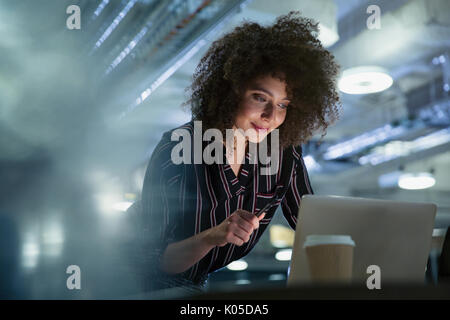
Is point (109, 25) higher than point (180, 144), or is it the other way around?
point (109, 25)

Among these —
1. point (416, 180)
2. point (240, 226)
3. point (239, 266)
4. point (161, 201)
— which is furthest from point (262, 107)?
point (239, 266)

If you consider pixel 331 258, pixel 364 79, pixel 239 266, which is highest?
pixel 364 79

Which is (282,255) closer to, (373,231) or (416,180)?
(416,180)

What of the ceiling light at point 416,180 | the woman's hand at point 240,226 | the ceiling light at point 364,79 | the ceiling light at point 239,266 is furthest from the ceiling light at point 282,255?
the woman's hand at point 240,226

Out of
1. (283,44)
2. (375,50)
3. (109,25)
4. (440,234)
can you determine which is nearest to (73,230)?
(109,25)

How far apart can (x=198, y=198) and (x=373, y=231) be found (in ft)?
2.12

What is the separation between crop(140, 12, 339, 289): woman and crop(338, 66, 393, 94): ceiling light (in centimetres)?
181

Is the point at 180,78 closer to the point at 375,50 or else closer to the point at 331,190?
the point at 375,50

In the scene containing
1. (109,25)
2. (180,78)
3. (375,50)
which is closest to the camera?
(109,25)

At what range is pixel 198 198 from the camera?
1496mm

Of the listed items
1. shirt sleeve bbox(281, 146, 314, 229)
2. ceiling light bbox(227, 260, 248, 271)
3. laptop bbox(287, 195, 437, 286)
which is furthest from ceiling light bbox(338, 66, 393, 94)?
ceiling light bbox(227, 260, 248, 271)

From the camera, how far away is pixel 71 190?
4.55 metres

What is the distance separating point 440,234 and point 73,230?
153 inches

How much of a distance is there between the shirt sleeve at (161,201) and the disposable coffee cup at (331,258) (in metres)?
0.65
